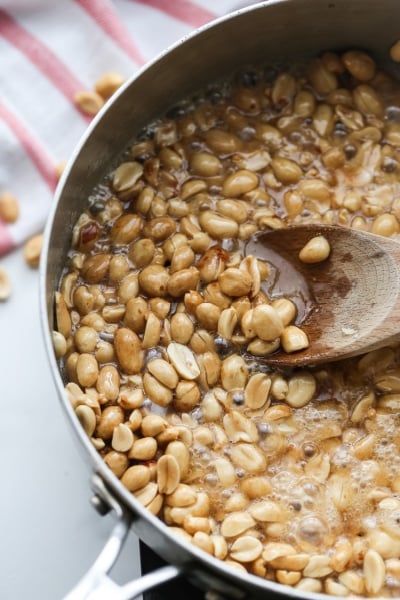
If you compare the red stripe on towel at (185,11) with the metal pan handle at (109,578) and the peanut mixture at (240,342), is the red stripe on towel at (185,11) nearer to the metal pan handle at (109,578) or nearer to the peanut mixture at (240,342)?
the peanut mixture at (240,342)

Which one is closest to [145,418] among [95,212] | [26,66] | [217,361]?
[217,361]

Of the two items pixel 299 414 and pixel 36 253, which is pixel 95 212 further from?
pixel 299 414

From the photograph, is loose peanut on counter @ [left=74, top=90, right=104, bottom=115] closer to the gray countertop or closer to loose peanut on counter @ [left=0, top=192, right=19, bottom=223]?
loose peanut on counter @ [left=0, top=192, right=19, bottom=223]

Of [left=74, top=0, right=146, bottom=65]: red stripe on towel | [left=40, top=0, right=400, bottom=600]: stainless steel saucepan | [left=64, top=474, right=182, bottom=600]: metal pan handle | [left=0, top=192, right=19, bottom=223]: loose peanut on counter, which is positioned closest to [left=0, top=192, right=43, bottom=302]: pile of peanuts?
[left=0, top=192, right=19, bottom=223]: loose peanut on counter

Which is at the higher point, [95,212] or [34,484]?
[95,212]

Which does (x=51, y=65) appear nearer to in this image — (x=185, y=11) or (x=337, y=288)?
(x=185, y=11)

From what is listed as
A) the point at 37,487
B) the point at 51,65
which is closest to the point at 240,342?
the point at 37,487
